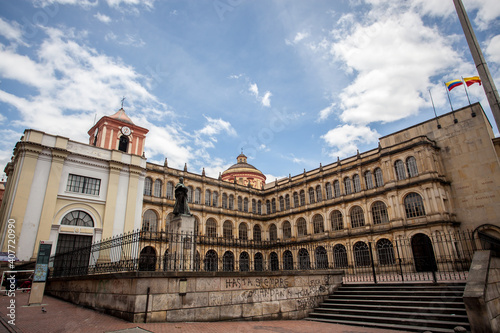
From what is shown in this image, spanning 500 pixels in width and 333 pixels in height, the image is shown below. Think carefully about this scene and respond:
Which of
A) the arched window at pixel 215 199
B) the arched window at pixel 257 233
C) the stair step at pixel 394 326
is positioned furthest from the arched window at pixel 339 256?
the stair step at pixel 394 326

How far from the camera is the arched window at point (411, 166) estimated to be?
2840 centimetres

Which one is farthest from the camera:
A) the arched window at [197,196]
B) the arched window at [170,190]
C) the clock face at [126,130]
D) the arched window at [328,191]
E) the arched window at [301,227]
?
the arched window at [301,227]

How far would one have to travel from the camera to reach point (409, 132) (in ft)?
103

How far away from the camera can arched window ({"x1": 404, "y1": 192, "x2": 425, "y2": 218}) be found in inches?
1075

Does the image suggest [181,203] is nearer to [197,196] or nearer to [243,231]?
[197,196]

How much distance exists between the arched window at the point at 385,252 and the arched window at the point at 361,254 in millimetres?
1211

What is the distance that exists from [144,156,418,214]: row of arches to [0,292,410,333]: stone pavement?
22626mm

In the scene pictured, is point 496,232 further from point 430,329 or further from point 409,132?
point 430,329

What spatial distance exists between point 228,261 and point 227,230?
3.67 m

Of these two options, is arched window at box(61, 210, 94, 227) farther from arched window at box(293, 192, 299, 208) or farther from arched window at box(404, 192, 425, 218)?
arched window at box(404, 192, 425, 218)

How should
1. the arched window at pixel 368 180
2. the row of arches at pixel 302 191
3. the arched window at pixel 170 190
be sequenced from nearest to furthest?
the row of arches at pixel 302 191, the arched window at pixel 368 180, the arched window at pixel 170 190

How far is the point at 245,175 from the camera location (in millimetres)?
48875

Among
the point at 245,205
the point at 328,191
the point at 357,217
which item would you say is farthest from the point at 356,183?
the point at 245,205

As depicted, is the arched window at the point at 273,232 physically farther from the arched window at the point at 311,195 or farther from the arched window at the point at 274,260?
the arched window at the point at 311,195
